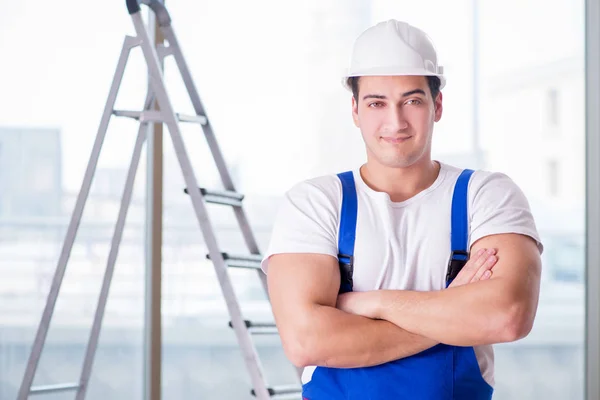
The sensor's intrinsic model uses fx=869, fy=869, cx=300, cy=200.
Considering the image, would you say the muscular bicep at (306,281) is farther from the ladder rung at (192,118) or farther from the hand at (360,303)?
the ladder rung at (192,118)

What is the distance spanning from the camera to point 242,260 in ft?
9.80

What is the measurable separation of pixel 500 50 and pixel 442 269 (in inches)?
84.1

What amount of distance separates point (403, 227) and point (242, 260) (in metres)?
1.11

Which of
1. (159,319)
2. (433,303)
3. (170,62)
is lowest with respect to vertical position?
(159,319)

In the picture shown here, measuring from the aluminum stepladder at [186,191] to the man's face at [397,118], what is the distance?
102 cm

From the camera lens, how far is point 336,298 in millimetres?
1935

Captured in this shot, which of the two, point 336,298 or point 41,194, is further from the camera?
point 41,194

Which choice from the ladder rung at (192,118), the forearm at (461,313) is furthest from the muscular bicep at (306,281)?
the ladder rung at (192,118)

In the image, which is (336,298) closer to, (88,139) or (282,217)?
(282,217)

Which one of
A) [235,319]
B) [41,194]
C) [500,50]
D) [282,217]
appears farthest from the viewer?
[500,50]

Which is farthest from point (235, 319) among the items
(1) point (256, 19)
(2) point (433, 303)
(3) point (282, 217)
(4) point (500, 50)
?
(4) point (500, 50)

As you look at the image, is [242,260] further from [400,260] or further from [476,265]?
[476,265]

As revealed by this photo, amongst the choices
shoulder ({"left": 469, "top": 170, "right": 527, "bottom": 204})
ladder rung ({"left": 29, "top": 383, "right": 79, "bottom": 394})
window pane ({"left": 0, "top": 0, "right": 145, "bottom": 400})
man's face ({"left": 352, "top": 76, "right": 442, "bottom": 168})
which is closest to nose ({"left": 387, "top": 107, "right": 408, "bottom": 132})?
man's face ({"left": 352, "top": 76, "right": 442, "bottom": 168})

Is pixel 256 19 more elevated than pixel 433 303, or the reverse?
pixel 256 19
